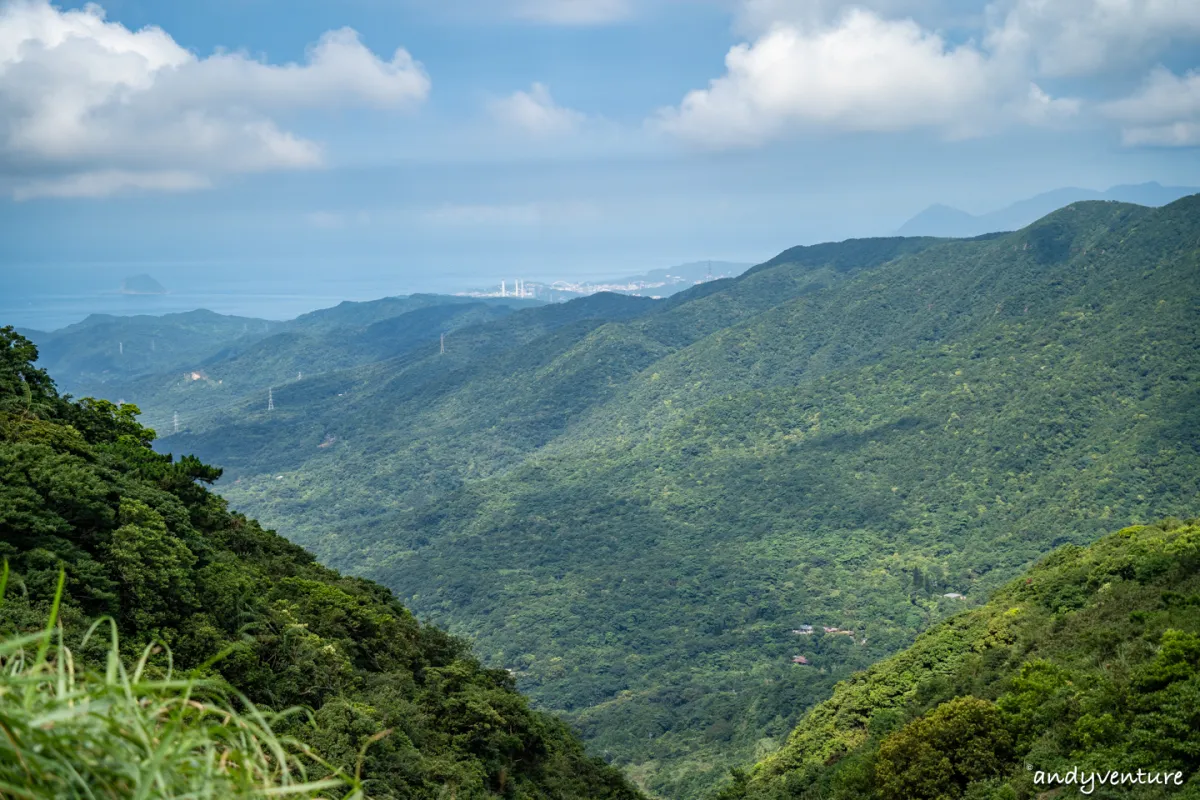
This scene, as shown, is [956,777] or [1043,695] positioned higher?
[1043,695]

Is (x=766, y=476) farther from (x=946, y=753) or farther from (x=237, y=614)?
(x=237, y=614)

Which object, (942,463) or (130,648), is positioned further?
(942,463)

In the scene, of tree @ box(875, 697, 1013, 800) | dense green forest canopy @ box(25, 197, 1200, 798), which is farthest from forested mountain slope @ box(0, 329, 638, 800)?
dense green forest canopy @ box(25, 197, 1200, 798)

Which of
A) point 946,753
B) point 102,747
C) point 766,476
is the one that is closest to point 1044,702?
point 946,753

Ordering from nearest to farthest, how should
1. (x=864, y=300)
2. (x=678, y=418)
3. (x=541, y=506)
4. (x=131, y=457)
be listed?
1. (x=131, y=457)
2. (x=541, y=506)
3. (x=678, y=418)
4. (x=864, y=300)

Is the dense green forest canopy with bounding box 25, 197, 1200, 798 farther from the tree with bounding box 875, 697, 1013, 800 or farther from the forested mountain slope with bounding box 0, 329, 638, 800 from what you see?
the tree with bounding box 875, 697, 1013, 800

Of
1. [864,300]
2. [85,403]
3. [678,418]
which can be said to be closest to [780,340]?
[864,300]

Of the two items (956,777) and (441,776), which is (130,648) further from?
(956,777)
